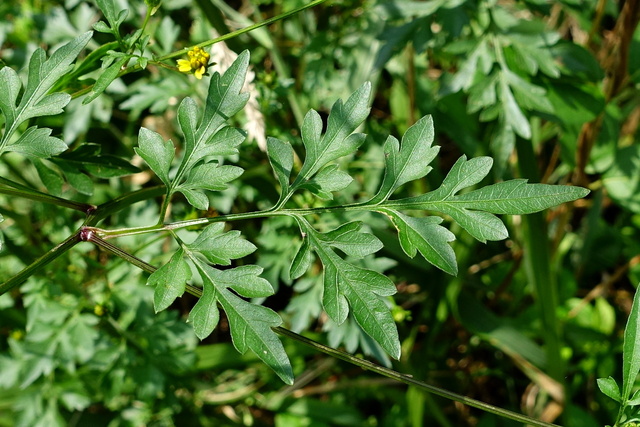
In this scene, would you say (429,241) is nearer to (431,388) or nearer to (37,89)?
(431,388)

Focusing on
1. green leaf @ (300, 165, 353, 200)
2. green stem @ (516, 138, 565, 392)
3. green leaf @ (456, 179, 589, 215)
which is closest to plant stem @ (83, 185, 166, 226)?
green leaf @ (300, 165, 353, 200)

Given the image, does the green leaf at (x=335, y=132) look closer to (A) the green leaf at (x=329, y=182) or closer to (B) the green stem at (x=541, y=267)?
(A) the green leaf at (x=329, y=182)

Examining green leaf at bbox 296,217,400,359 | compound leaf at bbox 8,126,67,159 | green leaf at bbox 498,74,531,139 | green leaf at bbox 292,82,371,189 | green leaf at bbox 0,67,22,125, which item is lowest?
green leaf at bbox 498,74,531,139

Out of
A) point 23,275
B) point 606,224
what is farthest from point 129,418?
point 606,224

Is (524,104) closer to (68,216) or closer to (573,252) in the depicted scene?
(573,252)

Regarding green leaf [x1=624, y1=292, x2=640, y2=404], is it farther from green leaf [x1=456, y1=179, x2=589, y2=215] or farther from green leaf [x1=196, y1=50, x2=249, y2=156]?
green leaf [x1=196, y1=50, x2=249, y2=156]
